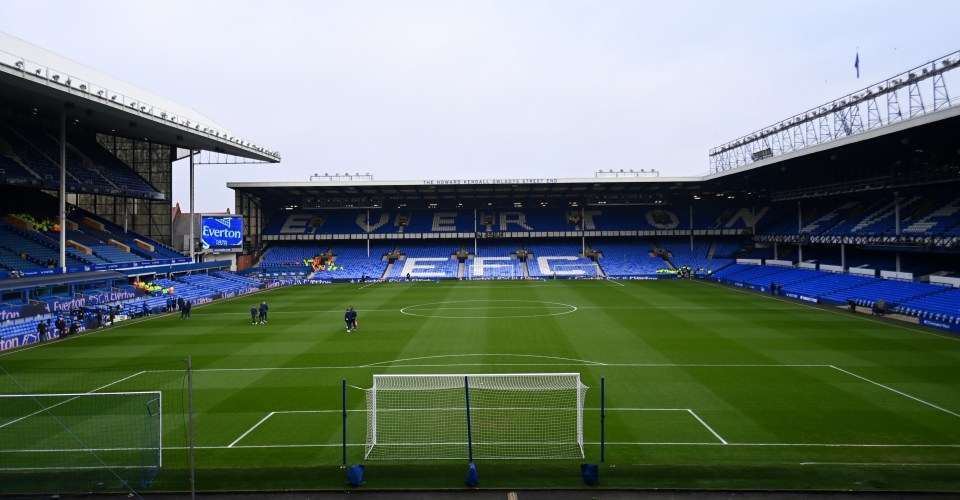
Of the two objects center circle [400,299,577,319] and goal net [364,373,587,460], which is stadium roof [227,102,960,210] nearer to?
center circle [400,299,577,319]

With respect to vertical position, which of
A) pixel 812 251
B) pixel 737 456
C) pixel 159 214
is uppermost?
pixel 159 214

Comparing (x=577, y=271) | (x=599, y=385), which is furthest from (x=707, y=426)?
(x=577, y=271)

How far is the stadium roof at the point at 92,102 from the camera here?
28438mm

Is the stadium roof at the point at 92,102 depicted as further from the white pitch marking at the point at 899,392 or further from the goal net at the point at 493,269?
the white pitch marking at the point at 899,392

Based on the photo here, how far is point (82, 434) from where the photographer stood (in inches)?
498

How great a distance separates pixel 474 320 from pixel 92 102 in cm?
2607

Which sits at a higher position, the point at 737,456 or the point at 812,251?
the point at 812,251

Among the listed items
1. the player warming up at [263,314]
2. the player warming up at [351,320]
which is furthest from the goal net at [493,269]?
the player warming up at [351,320]

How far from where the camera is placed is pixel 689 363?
62.2 feet

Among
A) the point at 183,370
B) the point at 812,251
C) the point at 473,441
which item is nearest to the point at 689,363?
the point at 473,441

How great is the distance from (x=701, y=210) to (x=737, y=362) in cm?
5397

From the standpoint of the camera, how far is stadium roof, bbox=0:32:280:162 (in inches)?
1120

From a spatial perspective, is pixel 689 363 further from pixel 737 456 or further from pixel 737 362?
pixel 737 456

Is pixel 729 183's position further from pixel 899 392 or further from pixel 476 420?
pixel 476 420
